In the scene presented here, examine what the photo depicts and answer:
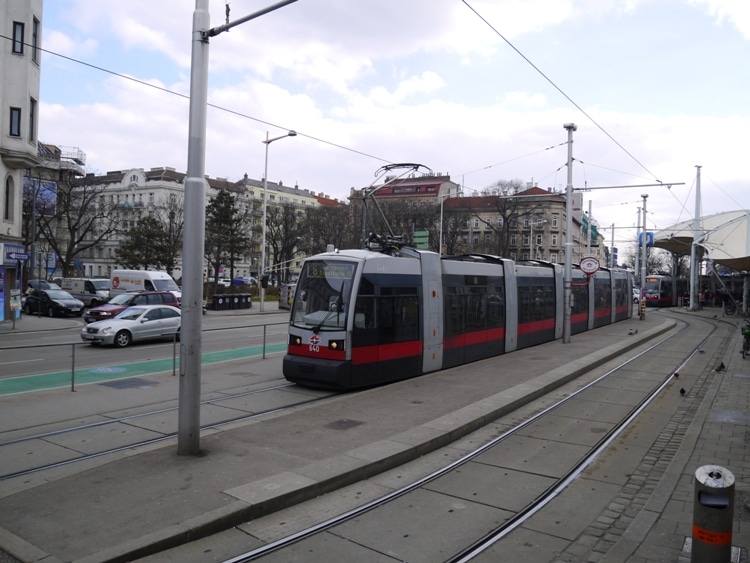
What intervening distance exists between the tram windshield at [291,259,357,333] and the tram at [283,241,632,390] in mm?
20

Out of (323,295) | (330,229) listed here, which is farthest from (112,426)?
(330,229)

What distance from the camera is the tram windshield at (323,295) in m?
11.4

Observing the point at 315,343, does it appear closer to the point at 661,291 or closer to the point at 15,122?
the point at 15,122

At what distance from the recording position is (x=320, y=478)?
6.42 meters

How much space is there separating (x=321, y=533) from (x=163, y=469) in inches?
90.3

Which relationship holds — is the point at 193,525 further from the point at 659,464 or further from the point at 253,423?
the point at 659,464

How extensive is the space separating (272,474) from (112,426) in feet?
11.6

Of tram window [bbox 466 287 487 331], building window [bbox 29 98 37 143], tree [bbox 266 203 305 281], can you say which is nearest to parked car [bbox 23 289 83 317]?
building window [bbox 29 98 37 143]

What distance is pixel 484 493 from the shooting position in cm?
657

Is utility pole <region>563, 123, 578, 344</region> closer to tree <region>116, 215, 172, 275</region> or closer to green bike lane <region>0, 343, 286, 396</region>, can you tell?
green bike lane <region>0, 343, 286, 396</region>

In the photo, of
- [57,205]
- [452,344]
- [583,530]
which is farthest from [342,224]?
[583,530]

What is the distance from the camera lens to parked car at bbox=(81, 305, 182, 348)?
18516mm

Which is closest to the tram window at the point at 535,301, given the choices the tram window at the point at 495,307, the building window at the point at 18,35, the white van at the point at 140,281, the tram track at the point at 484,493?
the tram window at the point at 495,307

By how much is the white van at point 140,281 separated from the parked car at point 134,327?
44.9 ft
